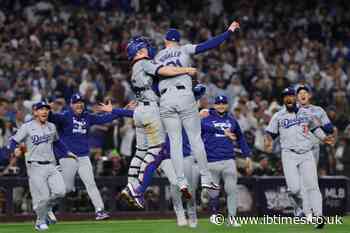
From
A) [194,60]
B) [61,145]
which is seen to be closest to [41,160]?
[61,145]

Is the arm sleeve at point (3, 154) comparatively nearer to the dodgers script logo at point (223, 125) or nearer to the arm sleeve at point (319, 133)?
the dodgers script logo at point (223, 125)

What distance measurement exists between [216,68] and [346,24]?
7194mm

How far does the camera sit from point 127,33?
2923cm

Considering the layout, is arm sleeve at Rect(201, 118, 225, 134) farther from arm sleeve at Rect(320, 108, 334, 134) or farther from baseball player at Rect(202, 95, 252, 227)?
arm sleeve at Rect(320, 108, 334, 134)

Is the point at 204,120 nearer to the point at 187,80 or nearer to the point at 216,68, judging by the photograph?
the point at 187,80

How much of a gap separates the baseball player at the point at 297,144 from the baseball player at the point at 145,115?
253 centimetres

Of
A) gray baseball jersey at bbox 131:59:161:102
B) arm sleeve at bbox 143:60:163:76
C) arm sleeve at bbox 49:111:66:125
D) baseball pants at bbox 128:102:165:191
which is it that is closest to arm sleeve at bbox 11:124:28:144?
arm sleeve at bbox 49:111:66:125

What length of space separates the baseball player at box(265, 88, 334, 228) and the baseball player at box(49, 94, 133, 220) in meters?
3.11

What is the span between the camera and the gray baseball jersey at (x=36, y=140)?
1825 cm

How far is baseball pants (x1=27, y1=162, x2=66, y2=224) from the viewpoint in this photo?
1795 centimetres

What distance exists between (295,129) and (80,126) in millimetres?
4100

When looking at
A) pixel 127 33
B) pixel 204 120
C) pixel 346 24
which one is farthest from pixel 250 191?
pixel 346 24

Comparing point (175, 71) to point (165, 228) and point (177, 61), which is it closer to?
point (177, 61)

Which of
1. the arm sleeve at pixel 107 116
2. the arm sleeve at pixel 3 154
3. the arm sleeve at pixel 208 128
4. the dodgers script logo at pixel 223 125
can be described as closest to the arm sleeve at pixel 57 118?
the arm sleeve at pixel 107 116
